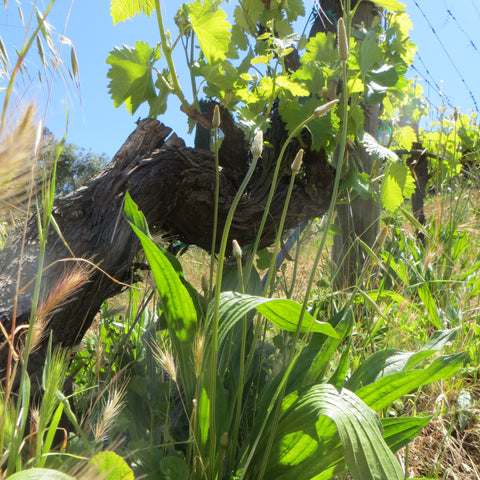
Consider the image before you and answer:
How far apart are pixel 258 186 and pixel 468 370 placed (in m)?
1.02

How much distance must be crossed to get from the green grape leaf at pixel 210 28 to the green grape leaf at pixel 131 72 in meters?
0.16

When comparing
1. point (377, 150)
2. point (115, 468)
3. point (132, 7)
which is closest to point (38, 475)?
point (115, 468)

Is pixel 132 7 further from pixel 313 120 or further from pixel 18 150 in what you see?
pixel 18 150

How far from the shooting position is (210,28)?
1.60m

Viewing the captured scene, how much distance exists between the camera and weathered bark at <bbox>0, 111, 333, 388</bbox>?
4.54 feet

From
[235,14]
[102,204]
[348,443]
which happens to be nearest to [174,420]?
[348,443]

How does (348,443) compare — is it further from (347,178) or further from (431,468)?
(347,178)

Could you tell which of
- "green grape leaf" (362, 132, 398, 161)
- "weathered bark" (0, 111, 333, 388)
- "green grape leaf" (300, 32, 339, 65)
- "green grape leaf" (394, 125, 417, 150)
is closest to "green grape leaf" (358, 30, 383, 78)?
"green grape leaf" (300, 32, 339, 65)

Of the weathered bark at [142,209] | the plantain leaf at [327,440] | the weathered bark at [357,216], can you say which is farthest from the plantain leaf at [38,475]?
the weathered bark at [357,216]

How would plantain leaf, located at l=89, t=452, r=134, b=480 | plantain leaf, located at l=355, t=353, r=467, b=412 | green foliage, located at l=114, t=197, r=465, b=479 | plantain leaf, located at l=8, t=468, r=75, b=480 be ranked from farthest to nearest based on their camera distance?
plantain leaf, located at l=355, t=353, r=467, b=412 → green foliage, located at l=114, t=197, r=465, b=479 → plantain leaf, located at l=89, t=452, r=134, b=480 → plantain leaf, located at l=8, t=468, r=75, b=480

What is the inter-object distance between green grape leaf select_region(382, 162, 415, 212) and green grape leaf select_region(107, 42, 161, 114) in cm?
88

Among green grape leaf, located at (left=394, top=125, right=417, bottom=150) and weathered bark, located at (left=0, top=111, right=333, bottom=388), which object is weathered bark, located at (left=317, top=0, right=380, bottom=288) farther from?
weathered bark, located at (left=0, top=111, right=333, bottom=388)

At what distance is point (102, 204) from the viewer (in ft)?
5.15

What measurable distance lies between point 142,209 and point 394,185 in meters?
0.90
